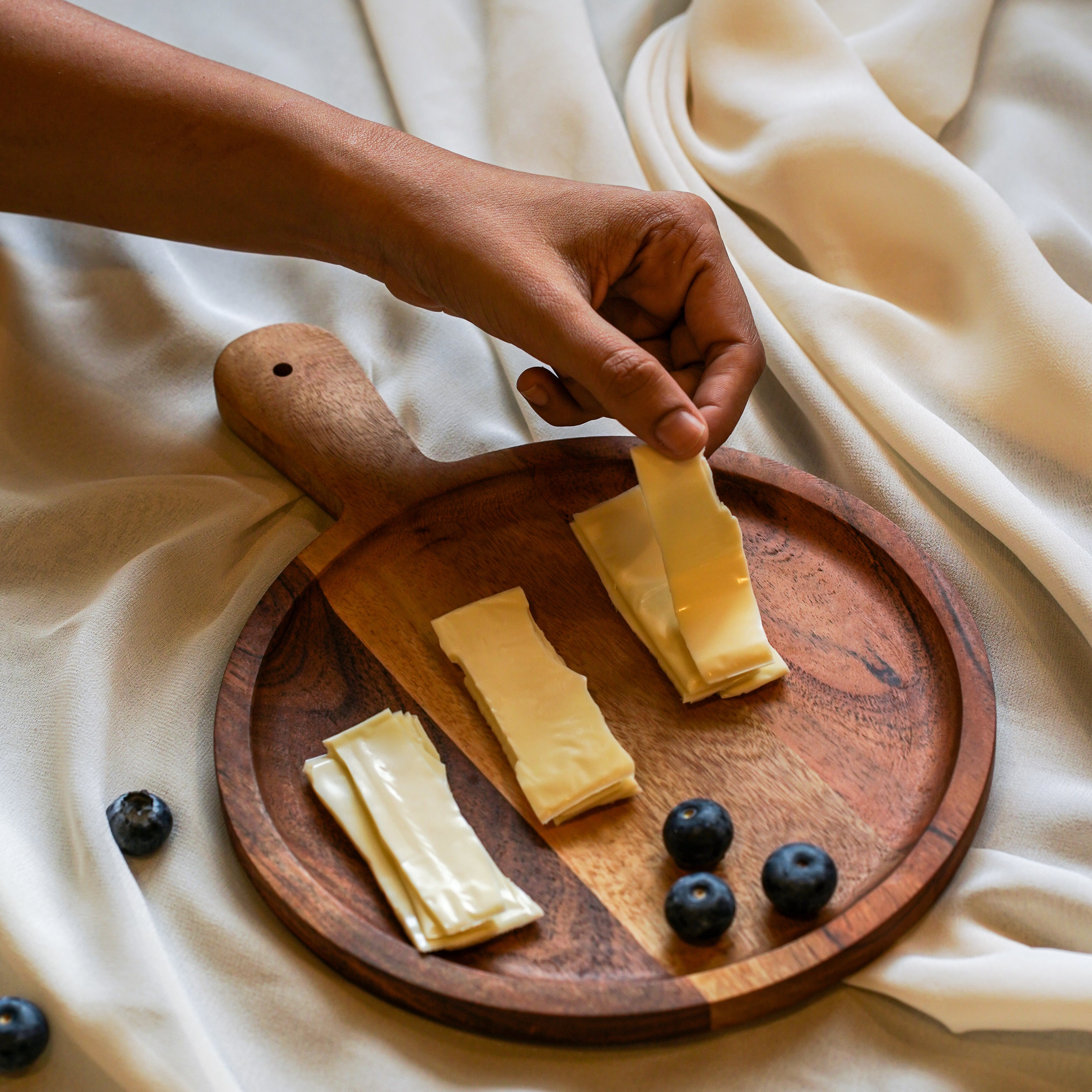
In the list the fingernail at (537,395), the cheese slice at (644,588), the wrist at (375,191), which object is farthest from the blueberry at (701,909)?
the wrist at (375,191)

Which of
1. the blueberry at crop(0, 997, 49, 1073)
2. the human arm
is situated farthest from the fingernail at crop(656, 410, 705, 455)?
the blueberry at crop(0, 997, 49, 1073)

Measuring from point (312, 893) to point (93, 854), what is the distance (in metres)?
0.25

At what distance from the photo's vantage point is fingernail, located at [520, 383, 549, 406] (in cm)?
162

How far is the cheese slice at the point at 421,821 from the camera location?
1165 millimetres

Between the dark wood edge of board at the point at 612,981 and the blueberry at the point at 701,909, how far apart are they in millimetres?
44

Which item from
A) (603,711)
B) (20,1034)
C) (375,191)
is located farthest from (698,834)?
(375,191)

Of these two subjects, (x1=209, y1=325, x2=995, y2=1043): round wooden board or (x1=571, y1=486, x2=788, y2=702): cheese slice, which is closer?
(x1=209, y1=325, x2=995, y2=1043): round wooden board

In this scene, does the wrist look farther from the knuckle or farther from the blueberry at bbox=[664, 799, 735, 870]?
Result: the blueberry at bbox=[664, 799, 735, 870]

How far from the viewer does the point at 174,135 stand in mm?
1641

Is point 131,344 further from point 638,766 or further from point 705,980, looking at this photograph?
point 705,980

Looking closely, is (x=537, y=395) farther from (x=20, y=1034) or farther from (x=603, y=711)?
(x=20, y=1034)

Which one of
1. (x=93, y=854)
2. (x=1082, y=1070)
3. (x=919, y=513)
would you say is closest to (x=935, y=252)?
(x=919, y=513)

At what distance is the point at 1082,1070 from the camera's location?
1091 mm

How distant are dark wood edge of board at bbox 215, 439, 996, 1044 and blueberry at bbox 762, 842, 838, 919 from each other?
1.1 inches
